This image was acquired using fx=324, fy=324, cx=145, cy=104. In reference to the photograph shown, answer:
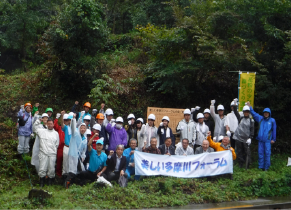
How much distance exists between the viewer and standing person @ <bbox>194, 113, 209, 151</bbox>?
36.3 feet

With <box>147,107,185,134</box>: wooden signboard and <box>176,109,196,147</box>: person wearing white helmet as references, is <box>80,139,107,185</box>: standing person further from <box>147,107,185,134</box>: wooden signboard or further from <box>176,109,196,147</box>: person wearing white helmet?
<box>147,107,185,134</box>: wooden signboard

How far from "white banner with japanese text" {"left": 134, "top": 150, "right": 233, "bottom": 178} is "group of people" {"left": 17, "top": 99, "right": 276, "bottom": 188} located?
253 mm

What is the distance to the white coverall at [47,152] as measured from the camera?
941cm

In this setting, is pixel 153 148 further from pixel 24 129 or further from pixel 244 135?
pixel 24 129

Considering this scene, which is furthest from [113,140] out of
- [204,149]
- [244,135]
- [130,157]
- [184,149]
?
[244,135]

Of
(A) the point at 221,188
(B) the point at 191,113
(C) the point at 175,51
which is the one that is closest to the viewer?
(A) the point at 221,188

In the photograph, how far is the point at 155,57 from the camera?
49.0ft

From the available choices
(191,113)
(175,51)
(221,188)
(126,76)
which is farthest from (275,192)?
(126,76)

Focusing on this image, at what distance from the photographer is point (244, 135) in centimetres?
1113

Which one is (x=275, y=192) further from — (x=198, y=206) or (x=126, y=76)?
(x=126, y=76)

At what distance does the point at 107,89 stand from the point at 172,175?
22.6 feet

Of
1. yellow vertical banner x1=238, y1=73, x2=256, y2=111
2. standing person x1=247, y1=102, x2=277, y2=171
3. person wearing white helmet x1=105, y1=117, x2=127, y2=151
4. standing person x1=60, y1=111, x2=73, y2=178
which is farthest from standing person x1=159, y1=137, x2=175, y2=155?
yellow vertical banner x1=238, y1=73, x2=256, y2=111

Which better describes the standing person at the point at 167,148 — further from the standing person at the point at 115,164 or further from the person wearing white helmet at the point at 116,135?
the standing person at the point at 115,164

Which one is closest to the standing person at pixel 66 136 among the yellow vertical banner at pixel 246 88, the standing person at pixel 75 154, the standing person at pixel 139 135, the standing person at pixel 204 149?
the standing person at pixel 75 154
